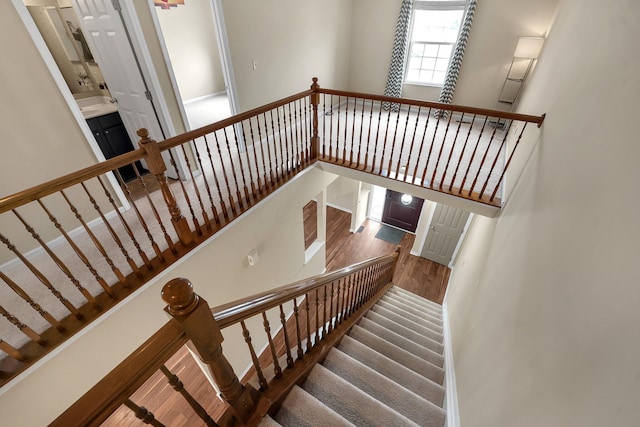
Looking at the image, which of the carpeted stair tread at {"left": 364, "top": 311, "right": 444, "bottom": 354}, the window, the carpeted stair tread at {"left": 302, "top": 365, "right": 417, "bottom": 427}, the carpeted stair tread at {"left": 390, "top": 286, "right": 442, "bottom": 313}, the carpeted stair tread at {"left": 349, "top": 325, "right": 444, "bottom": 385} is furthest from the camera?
the window

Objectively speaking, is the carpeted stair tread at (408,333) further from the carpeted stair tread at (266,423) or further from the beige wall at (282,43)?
the beige wall at (282,43)

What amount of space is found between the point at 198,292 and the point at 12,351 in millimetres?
1141

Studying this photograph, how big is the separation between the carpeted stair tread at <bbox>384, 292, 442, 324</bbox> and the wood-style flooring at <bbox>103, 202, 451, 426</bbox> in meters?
0.97

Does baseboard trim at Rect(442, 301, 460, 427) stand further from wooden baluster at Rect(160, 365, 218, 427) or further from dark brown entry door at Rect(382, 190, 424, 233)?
dark brown entry door at Rect(382, 190, 424, 233)

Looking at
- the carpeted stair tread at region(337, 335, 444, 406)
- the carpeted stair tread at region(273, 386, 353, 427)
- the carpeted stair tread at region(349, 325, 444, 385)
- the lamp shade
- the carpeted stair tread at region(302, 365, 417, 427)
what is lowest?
the carpeted stair tread at region(349, 325, 444, 385)

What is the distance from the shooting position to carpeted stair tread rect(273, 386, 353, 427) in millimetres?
1342

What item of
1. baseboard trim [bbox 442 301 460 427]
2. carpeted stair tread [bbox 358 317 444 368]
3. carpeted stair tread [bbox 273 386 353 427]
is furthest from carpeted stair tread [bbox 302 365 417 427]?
carpeted stair tread [bbox 358 317 444 368]

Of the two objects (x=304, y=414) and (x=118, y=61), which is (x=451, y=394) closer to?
(x=304, y=414)

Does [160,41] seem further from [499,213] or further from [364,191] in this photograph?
[364,191]

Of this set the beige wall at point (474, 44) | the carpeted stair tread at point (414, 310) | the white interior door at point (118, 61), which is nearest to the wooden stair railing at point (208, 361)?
the carpeted stair tread at point (414, 310)

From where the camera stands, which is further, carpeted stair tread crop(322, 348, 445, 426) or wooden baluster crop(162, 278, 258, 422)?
carpeted stair tread crop(322, 348, 445, 426)

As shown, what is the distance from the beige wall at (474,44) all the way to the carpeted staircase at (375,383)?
4.17 meters

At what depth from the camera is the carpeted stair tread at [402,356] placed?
90.3 inches

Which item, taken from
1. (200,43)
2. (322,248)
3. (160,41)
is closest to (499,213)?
(322,248)
